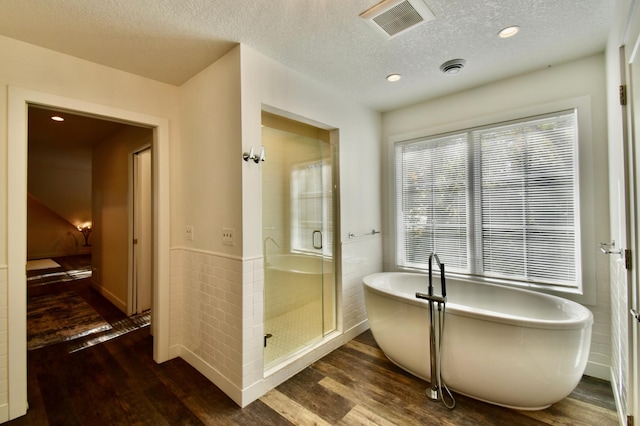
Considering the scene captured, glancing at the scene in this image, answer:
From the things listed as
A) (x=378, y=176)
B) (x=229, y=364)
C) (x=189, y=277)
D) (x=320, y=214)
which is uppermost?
(x=378, y=176)

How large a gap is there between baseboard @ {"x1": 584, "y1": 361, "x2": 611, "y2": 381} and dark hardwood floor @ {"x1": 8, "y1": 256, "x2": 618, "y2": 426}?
55mm

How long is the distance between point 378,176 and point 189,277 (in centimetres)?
242

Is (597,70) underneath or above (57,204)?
above

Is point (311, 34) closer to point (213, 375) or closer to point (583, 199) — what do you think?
point (583, 199)

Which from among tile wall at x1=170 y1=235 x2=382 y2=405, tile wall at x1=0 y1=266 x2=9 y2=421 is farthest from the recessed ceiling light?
tile wall at x1=0 y1=266 x2=9 y2=421

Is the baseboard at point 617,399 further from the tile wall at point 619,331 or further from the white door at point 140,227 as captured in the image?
the white door at point 140,227

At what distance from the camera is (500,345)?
1.82 meters

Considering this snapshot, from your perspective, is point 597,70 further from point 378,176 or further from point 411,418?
point 411,418

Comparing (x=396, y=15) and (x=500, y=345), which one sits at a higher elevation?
(x=396, y=15)

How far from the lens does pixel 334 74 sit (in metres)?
2.52

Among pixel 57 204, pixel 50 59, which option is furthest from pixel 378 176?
pixel 57 204

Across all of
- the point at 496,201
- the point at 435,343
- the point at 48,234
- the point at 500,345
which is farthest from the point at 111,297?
the point at 48,234

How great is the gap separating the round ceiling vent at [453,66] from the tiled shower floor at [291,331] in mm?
2532

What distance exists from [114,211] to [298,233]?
122 inches
